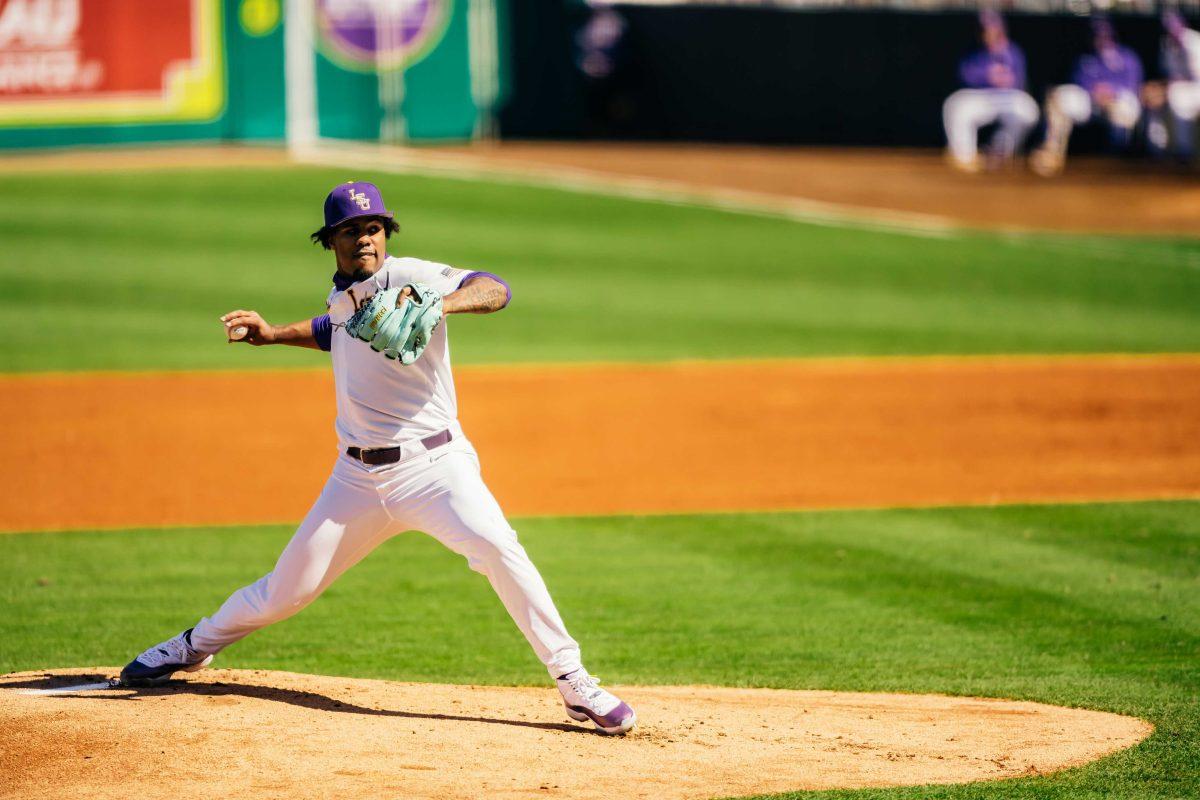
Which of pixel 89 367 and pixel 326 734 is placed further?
pixel 89 367

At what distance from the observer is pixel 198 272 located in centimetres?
1836

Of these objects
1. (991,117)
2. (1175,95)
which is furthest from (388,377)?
(1175,95)

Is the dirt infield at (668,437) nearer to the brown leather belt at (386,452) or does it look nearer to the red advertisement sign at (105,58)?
the brown leather belt at (386,452)

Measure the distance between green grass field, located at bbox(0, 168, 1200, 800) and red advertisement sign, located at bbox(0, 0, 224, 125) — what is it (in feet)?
11.9

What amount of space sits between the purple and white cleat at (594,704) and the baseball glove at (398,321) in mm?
1305

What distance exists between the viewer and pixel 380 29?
23.5 metres

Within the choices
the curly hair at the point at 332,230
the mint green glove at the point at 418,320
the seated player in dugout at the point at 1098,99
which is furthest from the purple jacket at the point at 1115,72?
the mint green glove at the point at 418,320

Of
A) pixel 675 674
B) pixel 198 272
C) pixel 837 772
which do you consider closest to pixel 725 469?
pixel 675 674

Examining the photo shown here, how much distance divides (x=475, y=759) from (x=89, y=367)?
10924mm

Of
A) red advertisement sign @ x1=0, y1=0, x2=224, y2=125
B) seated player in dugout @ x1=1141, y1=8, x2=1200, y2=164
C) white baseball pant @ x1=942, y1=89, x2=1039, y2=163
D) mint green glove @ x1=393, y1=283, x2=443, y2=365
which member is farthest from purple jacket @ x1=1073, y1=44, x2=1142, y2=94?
mint green glove @ x1=393, y1=283, x2=443, y2=365

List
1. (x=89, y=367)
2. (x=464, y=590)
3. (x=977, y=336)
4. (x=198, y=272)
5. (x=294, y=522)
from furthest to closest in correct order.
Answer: (x=198, y=272) < (x=977, y=336) < (x=89, y=367) < (x=294, y=522) < (x=464, y=590)

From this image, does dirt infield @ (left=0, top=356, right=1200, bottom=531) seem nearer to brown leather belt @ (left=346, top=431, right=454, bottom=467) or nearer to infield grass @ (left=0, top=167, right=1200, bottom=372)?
infield grass @ (left=0, top=167, right=1200, bottom=372)

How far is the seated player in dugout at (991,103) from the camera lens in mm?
24438

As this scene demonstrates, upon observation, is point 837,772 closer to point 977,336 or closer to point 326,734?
A: point 326,734
